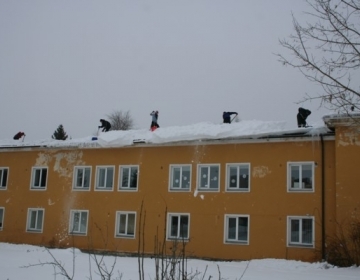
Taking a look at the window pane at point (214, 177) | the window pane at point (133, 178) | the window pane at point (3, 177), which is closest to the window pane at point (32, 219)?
the window pane at point (3, 177)

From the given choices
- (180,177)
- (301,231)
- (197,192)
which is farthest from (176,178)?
(301,231)

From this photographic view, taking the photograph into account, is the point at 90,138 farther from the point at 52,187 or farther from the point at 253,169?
the point at 253,169

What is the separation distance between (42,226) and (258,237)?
11770 millimetres

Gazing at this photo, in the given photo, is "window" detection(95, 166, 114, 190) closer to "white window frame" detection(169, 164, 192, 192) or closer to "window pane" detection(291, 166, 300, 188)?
"white window frame" detection(169, 164, 192, 192)

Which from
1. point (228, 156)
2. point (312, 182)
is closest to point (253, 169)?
point (228, 156)

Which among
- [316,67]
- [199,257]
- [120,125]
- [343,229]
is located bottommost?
[199,257]

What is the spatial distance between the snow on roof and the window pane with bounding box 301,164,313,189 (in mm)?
1453

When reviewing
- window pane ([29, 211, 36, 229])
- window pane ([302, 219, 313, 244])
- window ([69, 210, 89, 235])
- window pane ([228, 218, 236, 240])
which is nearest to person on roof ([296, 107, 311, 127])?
window pane ([302, 219, 313, 244])

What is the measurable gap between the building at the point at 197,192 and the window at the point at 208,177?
0.16 feet

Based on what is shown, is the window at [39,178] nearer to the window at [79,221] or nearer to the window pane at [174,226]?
the window at [79,221]

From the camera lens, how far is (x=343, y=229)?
16688 millimetres

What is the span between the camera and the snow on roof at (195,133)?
753 inches

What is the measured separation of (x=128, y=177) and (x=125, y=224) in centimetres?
232

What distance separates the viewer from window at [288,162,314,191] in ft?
60.6
